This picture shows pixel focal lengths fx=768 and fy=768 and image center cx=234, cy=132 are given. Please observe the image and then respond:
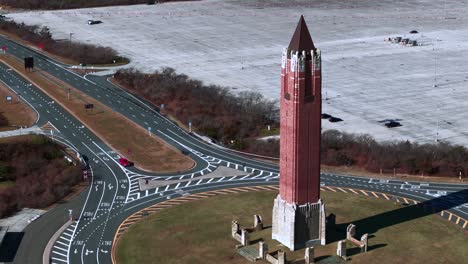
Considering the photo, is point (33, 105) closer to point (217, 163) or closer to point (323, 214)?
point (217, 163)

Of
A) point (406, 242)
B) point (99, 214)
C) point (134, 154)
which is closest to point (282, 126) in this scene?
point (406, 242)

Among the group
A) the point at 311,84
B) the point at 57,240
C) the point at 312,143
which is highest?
the point at 311,84

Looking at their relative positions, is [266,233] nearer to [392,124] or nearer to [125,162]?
[125,162]

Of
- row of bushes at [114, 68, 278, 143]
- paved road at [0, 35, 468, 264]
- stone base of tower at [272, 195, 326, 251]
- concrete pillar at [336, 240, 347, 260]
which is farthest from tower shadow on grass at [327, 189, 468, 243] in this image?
row of bushes at [114, 68, 278, 143]

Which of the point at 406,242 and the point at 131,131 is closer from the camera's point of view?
the point at 406,242

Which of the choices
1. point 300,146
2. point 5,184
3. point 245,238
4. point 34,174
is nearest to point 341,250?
point 245,238

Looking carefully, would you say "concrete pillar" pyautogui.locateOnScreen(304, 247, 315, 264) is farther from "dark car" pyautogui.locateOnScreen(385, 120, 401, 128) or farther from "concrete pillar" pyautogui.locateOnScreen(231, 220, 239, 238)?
"dark car" pyautogui.locateOnScreen(385, 120, 401, 128)

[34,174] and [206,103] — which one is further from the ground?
[206,103]

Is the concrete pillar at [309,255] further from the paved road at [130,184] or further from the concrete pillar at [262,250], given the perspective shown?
the paved road at [130,184]
